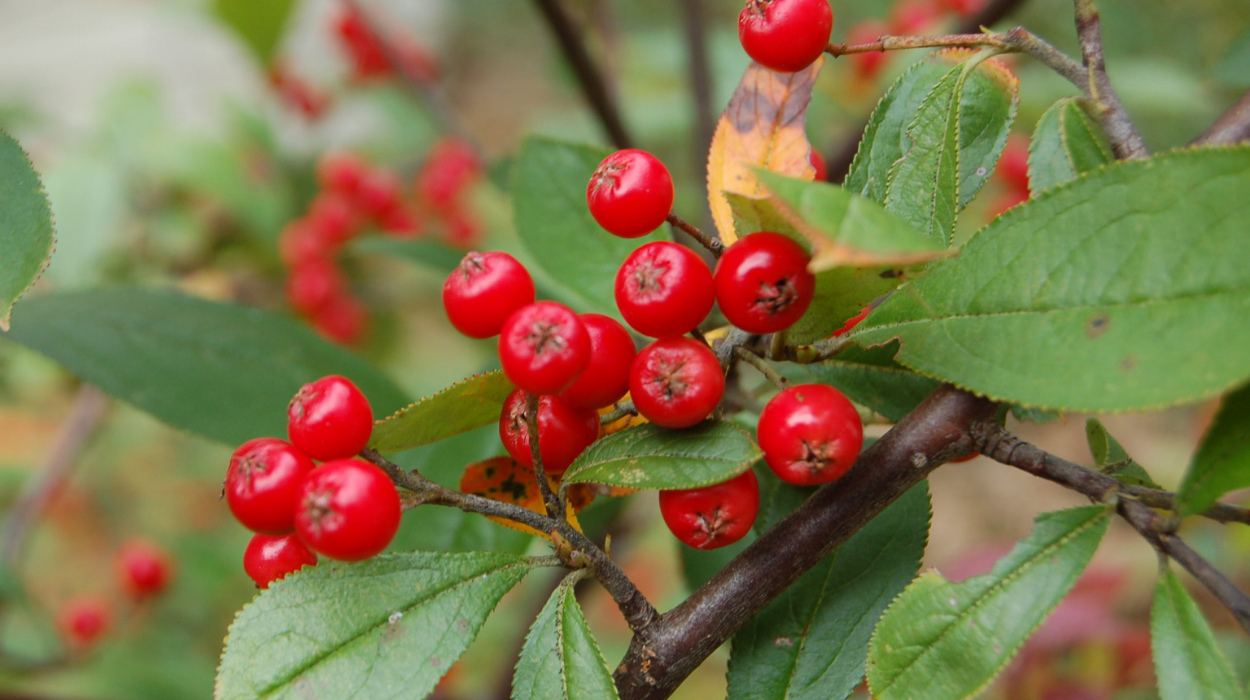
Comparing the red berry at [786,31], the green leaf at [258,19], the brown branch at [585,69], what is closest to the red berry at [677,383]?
the red berry at [786,31]

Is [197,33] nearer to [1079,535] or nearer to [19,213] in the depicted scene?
[19,213]

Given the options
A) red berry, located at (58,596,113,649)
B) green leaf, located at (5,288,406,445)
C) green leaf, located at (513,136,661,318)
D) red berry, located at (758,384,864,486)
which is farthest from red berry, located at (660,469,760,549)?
red berry, located at (58,596,113,649)

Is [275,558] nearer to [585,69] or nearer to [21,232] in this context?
[21,232]

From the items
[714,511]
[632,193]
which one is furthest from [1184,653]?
[632,193]

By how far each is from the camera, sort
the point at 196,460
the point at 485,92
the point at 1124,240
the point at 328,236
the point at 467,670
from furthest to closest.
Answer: the point at 485,92
the point at 196,460
the point at 467,670
the point at 328,236
the point at 1124,240

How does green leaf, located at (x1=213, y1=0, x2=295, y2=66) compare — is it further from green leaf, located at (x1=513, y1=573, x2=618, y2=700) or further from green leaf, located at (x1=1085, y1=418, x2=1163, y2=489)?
green leaf, located at (x1=1085, y1=418, x2=1163, y2=489)

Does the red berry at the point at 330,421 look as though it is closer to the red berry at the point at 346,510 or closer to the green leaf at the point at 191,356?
the red berry at the point at 346,510

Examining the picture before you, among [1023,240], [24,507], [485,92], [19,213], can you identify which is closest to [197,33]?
[485,92]
